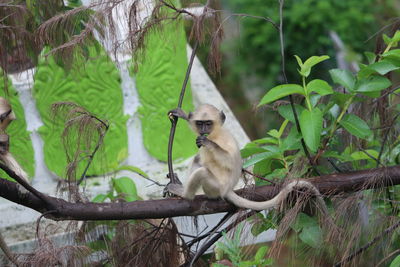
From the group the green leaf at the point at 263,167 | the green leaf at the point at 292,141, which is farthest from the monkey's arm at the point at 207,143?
the green leaf at the point at 292,141

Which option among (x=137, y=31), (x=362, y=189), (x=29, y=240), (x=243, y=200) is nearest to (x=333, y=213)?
(x=362, y=189)

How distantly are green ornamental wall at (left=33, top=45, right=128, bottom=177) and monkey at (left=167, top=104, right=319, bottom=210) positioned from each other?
1.43 m

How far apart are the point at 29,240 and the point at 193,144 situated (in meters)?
1.93

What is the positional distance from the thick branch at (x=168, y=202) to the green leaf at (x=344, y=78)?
1.84 ft

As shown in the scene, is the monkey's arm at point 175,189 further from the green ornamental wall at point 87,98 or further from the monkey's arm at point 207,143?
the green ornamental wall at point 87,98

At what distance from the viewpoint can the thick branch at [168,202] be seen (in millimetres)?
4078

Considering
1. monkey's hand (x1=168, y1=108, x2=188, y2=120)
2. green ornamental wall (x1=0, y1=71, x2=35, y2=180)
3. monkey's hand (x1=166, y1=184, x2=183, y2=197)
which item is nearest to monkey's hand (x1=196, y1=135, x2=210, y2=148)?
monkey's hand (x1=168, y1=108, x2=188, y2=120)

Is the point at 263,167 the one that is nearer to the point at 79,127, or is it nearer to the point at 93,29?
the point at 79,127

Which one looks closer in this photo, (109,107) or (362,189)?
(362,189)

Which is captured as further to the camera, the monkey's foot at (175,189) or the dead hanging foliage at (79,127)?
the monkey's foot at (175,189)

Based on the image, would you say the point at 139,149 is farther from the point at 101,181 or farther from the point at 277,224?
the point at 277,224

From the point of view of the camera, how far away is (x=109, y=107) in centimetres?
673

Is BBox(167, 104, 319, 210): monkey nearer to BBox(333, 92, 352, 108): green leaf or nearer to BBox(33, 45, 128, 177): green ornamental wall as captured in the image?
BBox(333, 92, 352, 108): green leaf

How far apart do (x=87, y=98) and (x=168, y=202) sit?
2612mm
